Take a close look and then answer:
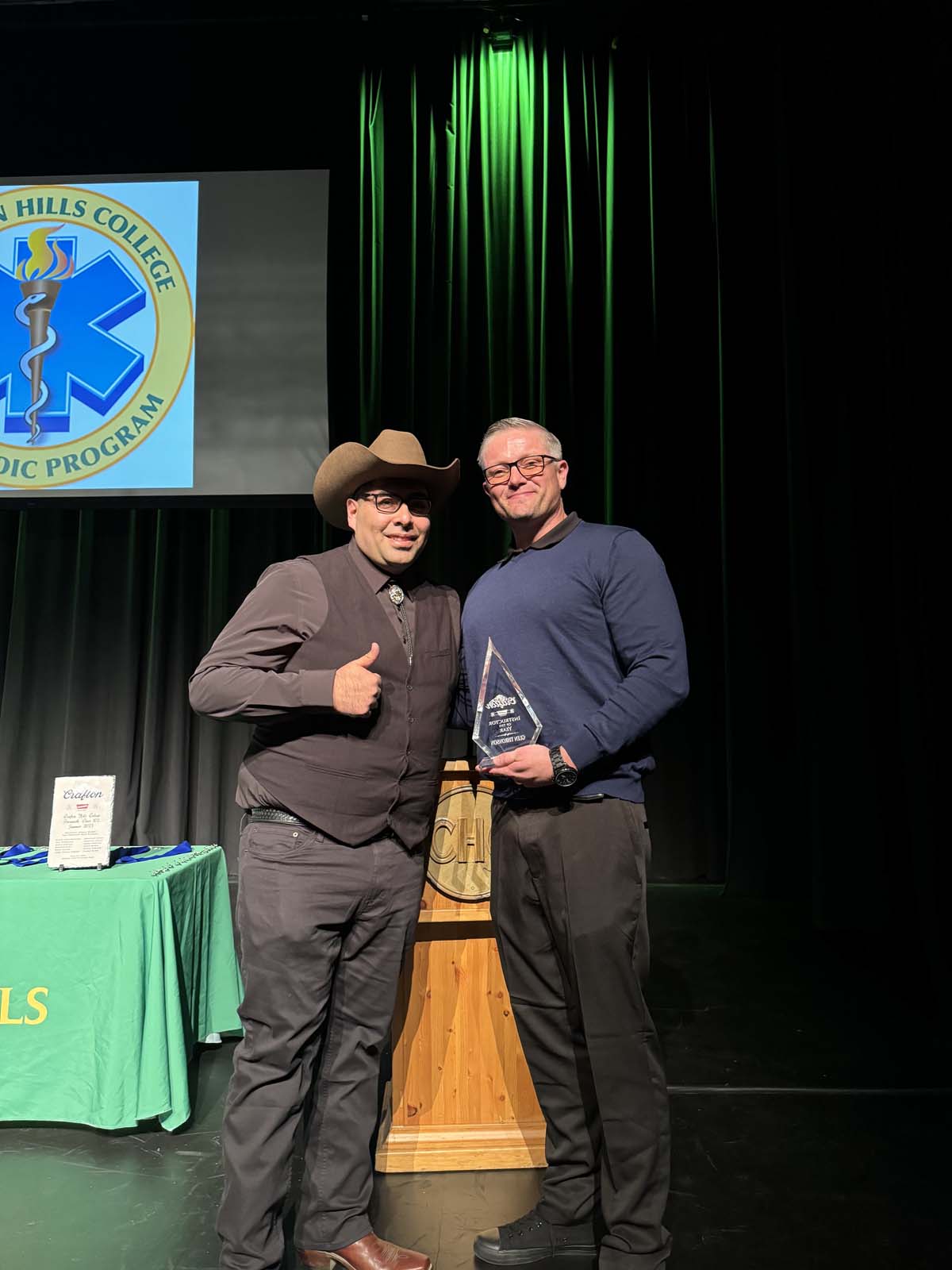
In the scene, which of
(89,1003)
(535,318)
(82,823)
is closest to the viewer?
(89,1003)

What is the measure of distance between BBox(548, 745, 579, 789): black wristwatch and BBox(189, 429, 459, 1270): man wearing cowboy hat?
289 mm

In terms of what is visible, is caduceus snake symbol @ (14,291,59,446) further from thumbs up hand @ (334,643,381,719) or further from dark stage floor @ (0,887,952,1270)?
thumbs up hand @ (334,643,381,719)

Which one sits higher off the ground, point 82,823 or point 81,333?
point 81,333

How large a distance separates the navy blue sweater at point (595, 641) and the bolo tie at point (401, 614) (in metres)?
0.14

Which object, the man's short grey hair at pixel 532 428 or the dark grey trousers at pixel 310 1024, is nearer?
the dark grey trousers at pixel 310 1024

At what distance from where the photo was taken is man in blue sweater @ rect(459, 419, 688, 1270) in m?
1.51

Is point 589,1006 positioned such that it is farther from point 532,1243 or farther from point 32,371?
point 32,371

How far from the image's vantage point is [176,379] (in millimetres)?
3865

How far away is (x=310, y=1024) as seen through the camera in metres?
1.55

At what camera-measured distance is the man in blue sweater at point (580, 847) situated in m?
1.51

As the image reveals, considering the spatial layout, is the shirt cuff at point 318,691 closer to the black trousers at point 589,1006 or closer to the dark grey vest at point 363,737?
the dark grey vest at point 363,737

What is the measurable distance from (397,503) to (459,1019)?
3.98 feet

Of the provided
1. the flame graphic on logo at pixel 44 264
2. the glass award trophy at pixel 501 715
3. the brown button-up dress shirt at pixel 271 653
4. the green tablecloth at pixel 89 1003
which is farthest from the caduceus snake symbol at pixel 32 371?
the glass award trophy at pixel 501 715

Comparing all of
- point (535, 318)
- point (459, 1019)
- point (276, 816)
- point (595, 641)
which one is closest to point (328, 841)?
point (276, 816)
